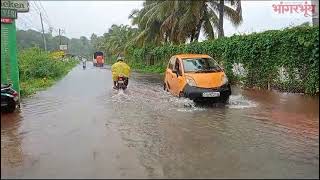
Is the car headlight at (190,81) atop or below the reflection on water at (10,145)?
atop

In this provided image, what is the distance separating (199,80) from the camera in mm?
12969

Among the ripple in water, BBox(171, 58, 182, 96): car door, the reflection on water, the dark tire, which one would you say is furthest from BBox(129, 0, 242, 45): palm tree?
the reflection on water

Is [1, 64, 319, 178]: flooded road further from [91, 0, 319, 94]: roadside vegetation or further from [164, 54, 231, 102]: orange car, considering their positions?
[91, 0, 319, 94]: roadside vegetation

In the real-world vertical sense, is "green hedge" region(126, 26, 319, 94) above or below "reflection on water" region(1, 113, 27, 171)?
above

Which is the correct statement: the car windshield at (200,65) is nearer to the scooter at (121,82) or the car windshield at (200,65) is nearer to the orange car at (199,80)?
the orange car at (199,80)

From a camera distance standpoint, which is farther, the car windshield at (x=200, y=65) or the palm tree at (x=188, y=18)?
the palm tree at (x=188, y=18)

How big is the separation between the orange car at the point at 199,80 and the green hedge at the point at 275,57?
2.52 metres

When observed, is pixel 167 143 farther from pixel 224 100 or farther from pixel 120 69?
pixel 120 69

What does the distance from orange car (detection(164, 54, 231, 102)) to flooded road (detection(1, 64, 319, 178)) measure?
0.61 meters

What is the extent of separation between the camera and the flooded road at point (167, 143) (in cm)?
582

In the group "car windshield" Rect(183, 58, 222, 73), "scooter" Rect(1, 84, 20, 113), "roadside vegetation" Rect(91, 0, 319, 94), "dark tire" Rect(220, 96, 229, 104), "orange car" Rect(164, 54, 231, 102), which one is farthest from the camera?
"car windshield" Rect(183, 58, 222, 73)

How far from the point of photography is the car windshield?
45.4 ft

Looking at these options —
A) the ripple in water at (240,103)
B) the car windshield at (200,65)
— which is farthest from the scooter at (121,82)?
the ripple in water at (240,103)

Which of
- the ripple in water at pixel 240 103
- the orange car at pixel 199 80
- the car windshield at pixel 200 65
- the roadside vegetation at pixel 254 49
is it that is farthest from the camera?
the car windshield at pixel 200 65
